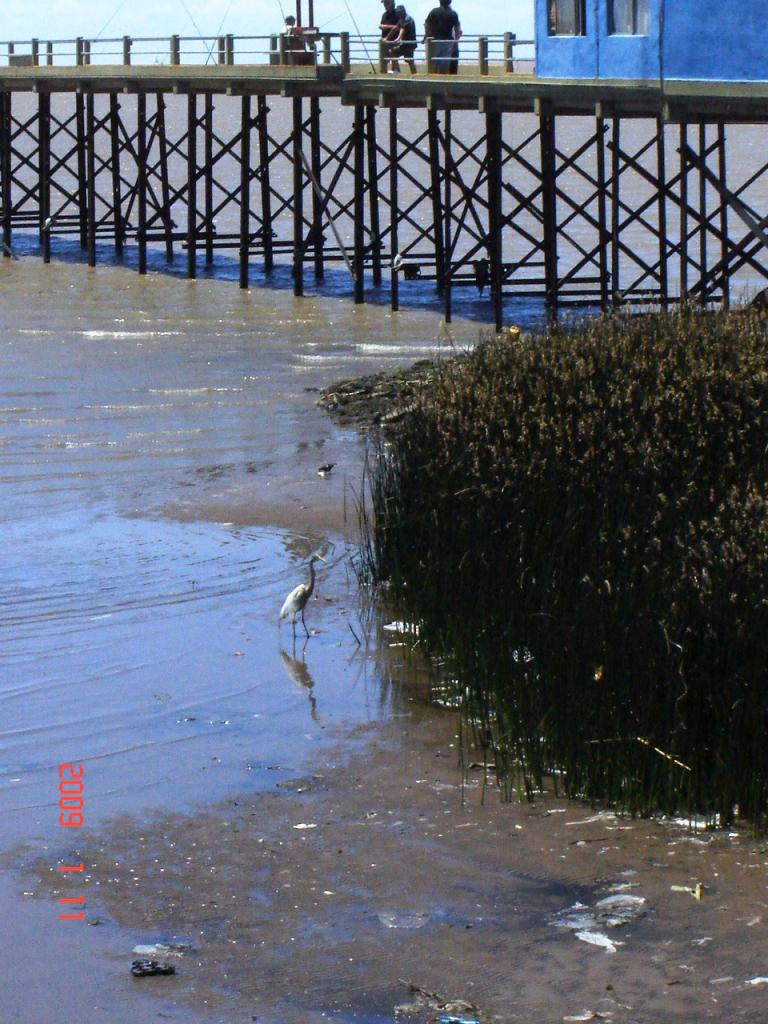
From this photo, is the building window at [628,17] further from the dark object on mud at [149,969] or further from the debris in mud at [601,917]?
the dark object on mud at [149,969]

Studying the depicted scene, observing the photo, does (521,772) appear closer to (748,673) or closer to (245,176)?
(748,673)

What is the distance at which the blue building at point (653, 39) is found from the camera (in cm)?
1752

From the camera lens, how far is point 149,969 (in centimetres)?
573

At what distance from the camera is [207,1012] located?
5.46m

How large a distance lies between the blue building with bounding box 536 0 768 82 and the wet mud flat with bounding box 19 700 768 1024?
11800 mm

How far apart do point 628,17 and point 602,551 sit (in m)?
12.7

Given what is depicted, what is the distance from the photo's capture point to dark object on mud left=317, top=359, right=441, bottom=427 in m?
16.3

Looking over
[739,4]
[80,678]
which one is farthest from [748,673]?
[739,4]

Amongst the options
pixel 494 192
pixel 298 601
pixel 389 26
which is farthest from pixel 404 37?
pixel 298 601

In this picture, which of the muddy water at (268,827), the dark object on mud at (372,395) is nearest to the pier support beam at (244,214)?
the dark object on mud at (372,395)

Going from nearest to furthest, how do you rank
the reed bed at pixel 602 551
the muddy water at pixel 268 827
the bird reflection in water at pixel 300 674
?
the muddy water at pixel 268 827 → the reed bed at pixel 602 551 → the bird reflection in water at pixel 300 674

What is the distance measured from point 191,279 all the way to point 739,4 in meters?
14.9

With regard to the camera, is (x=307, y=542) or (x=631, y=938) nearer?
(x=631, y=938)
